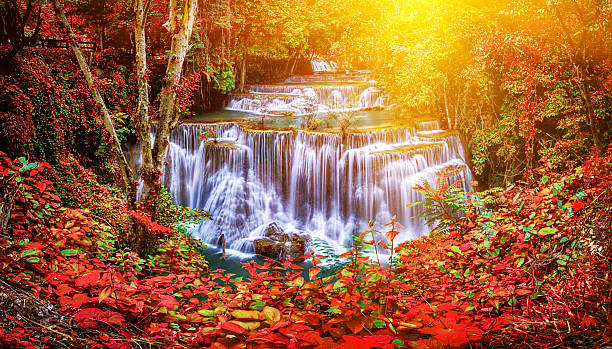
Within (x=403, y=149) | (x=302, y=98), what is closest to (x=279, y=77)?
(x=302, y=98)

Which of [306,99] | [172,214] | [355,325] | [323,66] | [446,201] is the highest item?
[323,66]

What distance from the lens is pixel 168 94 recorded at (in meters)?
4.52

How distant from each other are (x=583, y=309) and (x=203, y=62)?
1410 centimetres

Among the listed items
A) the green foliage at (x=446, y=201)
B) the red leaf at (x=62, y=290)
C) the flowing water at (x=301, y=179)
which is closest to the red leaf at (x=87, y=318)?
the red leaf at (x=62, y=290)

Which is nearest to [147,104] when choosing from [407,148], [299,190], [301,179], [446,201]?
[446,201]

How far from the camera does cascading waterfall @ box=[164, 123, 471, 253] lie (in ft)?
32.9

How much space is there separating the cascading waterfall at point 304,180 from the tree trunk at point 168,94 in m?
5.52

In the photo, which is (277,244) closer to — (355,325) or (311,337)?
(355,325)

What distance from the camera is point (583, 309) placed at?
178 cm

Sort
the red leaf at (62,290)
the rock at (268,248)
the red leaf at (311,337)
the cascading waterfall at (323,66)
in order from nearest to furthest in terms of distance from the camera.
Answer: the red leaf at (311,337)
the red leaf at (62,290)
the rock at (268,248)
the cascading waterfall at (323,66)

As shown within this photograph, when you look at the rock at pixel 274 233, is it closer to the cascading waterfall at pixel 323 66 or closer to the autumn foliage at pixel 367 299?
the autumn foliage at pixel 367 299

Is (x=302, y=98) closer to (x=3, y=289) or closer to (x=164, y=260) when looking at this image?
(x=164, y=260)

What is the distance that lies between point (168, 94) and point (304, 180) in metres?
6.24

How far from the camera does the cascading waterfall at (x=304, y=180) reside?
10016mm
